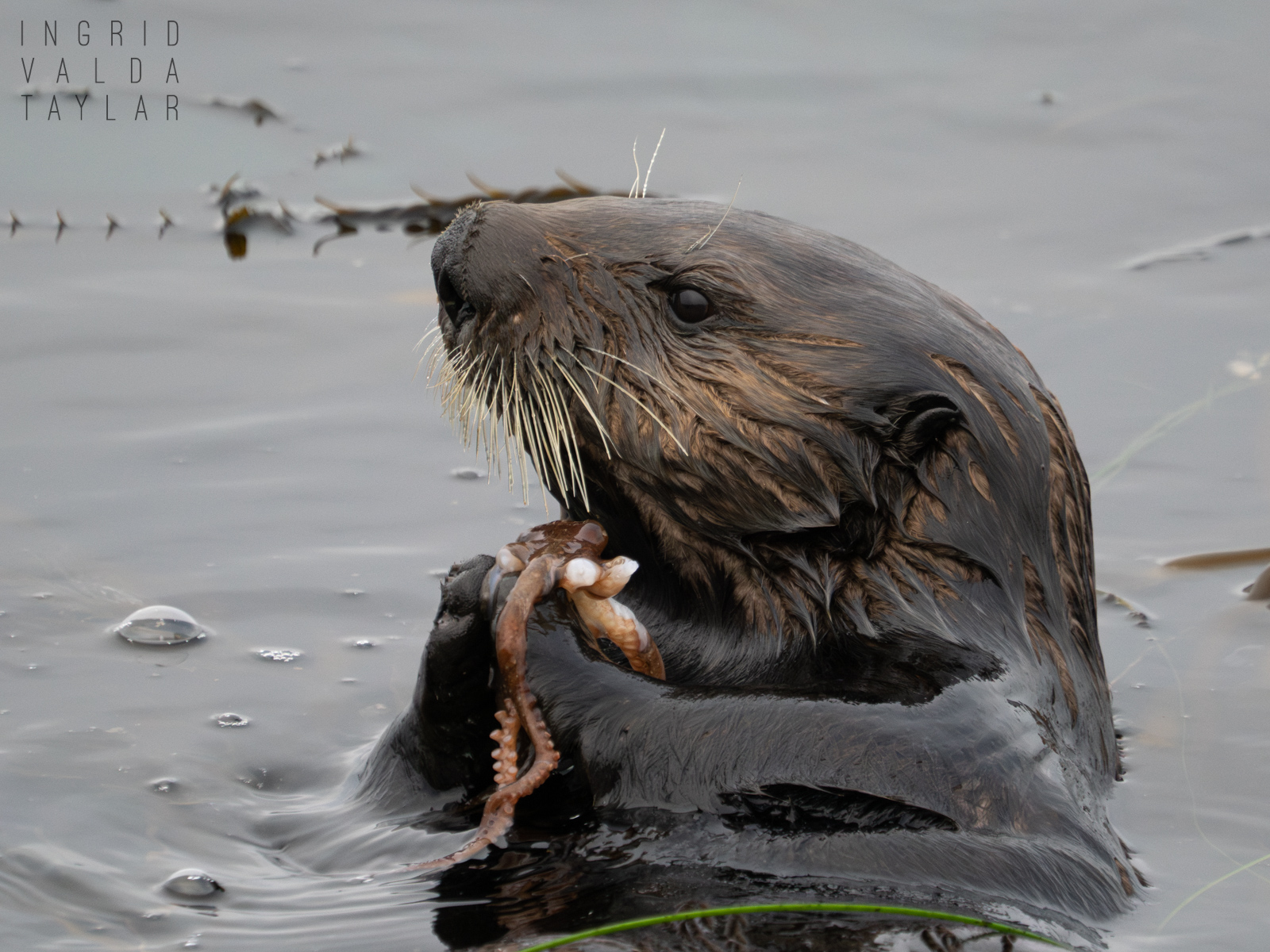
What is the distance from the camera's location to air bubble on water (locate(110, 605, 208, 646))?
5301mm

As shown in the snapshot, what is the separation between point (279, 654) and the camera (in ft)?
17.4

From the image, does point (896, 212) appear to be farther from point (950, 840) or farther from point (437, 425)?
point (950, 840)

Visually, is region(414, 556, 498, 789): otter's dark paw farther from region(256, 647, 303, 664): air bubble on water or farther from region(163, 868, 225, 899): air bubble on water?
region(256, 647, 303, 664): air bubble on water

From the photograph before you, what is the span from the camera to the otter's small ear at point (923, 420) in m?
3.89

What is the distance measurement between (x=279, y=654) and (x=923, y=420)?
7.82ft

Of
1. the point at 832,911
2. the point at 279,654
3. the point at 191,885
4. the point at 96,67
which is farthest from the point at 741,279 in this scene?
the point at 96,67

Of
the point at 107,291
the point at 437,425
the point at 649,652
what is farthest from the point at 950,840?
the point at 107,291

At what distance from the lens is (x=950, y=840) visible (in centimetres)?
356

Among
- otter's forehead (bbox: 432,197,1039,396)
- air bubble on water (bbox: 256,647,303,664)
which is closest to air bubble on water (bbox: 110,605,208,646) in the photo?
air bubble on water (bbox: 256,647,303,664)

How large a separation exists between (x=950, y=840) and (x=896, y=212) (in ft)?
19.6

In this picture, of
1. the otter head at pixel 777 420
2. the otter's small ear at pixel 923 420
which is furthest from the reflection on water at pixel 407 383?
the otter's small ear at pixel 923 420

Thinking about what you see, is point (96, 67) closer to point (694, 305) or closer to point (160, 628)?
point (160, 628)

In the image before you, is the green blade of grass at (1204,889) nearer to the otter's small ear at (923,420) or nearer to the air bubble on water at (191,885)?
the otter's small ear at (923,420)

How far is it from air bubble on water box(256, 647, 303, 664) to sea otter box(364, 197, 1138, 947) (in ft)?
3.51
